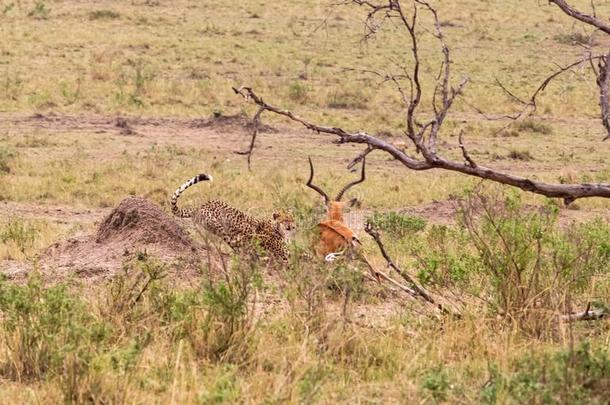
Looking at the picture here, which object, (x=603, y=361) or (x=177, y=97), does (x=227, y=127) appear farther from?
(x=603, y=361)

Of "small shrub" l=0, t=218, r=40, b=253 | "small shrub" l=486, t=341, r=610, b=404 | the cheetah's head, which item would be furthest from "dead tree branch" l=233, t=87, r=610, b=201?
"small shrub" l=0, t=218, r=40, b=253

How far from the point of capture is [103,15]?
95.5 feet

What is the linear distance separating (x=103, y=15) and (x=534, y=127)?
47.2 feet

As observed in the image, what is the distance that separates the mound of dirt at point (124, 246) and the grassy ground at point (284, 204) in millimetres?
511

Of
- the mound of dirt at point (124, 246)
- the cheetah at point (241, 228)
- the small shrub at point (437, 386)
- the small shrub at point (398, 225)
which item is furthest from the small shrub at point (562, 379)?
the small shrub at point (398, 225)

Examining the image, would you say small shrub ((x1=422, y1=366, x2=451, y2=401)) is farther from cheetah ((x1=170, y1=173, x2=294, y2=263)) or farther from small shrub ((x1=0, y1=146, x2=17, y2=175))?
small shrub ((x1=0, y1=146, x2=17, y2=175))

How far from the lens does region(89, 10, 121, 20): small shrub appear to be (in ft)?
95.0

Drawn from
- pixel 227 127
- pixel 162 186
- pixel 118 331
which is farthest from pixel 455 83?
pixel 118 331

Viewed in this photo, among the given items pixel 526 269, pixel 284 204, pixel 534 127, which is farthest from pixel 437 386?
pixel 534 127

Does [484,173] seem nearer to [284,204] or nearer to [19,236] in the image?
[284,204]

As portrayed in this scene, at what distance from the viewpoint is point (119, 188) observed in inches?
497

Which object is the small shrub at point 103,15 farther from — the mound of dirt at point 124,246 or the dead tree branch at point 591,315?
the dead tree branch at point 591,315

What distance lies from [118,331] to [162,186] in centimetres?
774

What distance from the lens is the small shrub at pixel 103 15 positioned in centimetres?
2895
